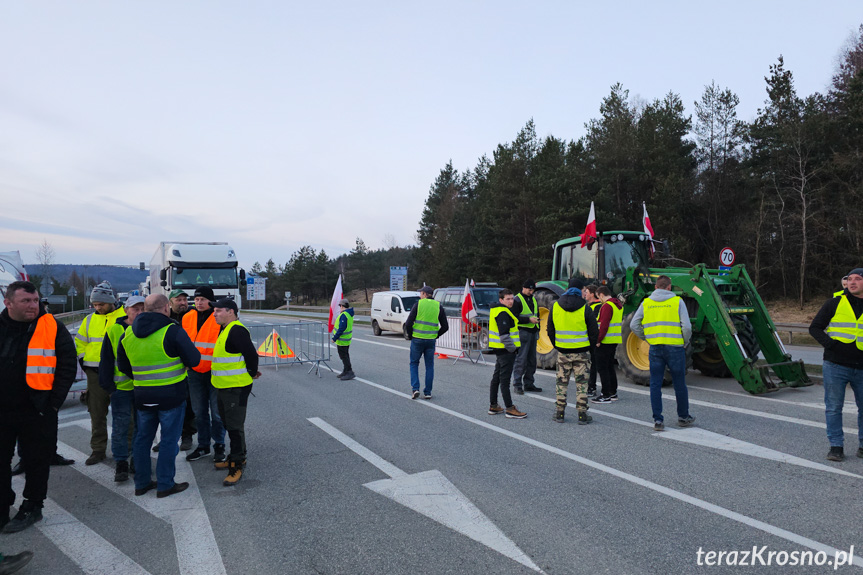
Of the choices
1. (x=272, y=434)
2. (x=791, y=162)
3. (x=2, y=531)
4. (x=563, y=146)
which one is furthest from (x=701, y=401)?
(x=563, y=146)

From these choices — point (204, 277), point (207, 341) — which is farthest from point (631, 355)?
point (204, 277)

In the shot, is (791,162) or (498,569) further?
(791,162)

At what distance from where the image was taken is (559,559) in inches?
140

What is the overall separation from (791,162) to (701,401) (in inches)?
1007

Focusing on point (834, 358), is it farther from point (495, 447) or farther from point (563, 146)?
point (563, 146)

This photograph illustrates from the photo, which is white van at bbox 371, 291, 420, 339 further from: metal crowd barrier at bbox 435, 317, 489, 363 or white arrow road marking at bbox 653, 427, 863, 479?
white arrow road marking at bbox 653, 427, 863, 479

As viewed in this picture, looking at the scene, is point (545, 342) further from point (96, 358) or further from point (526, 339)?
point (96, 358)

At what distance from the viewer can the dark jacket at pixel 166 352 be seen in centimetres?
483

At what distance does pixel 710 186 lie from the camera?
3416cm

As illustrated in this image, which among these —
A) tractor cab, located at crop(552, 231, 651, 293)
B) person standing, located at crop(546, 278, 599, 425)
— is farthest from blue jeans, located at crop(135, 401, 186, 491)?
tractor cab, located at crop(552, 231, 651, 293)

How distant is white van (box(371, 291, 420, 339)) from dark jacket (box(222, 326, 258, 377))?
14.9 m

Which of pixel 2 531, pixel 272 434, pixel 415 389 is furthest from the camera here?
pixel 415 389

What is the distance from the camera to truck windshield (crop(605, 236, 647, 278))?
10.9 metres

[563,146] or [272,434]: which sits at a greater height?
[563,146]
